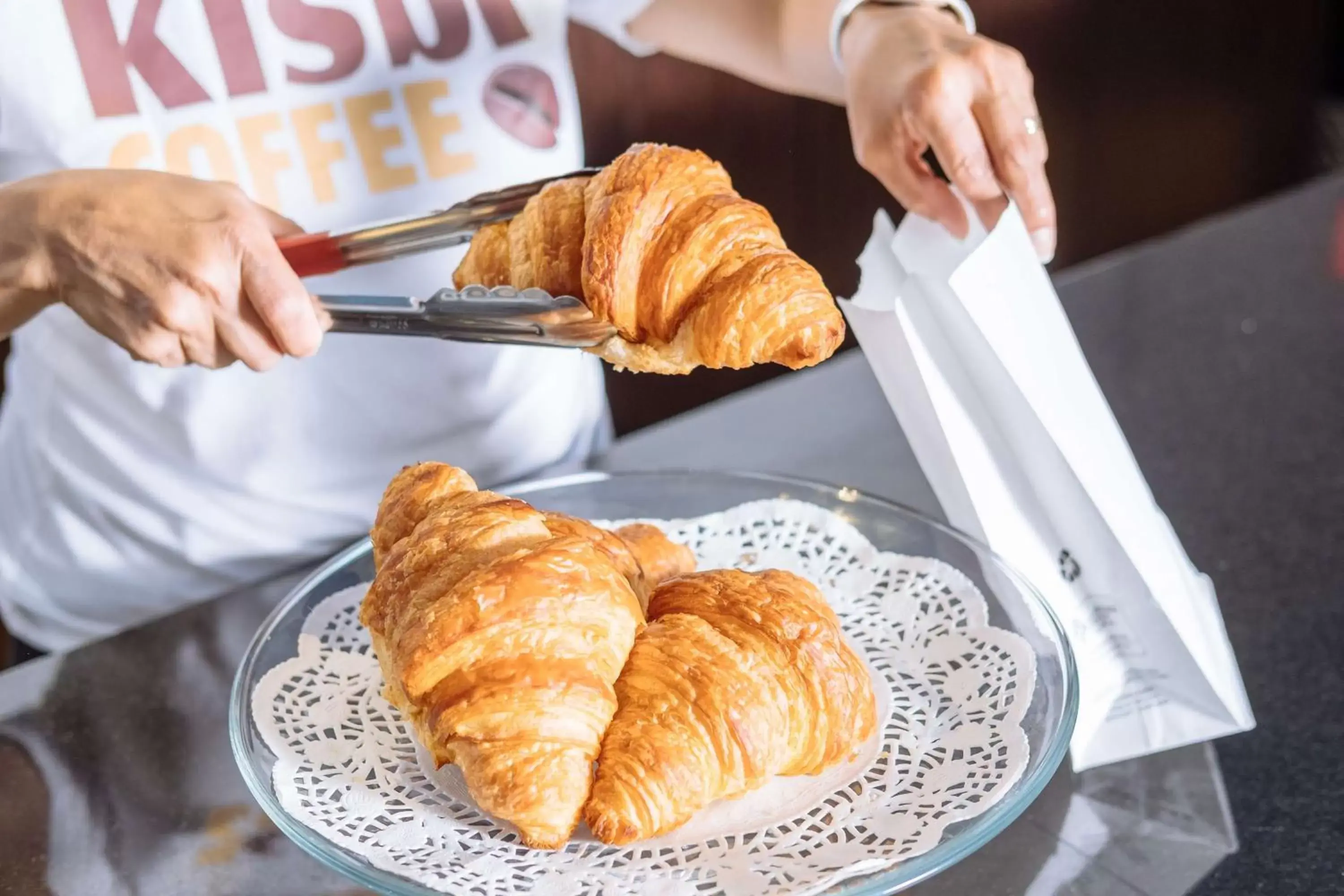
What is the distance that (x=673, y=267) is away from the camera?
0.72 metres

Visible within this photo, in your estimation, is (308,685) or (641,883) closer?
(641,883)

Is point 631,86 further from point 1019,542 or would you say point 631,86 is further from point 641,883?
point 641,883

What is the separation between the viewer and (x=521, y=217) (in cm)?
77

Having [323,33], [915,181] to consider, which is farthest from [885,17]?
[323,33]

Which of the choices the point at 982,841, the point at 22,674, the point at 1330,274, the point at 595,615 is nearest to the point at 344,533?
the point at 22,674

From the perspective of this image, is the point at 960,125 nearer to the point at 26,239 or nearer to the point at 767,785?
the point at 767,785

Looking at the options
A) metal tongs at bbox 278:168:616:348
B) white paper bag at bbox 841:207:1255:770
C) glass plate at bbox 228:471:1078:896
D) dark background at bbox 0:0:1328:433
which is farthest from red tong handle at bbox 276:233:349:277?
dark background at bbox 0:0:1328:433

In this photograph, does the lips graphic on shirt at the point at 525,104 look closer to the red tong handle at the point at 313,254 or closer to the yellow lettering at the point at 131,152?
the yellow lettering at the point at 131,152

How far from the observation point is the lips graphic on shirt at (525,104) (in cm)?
112

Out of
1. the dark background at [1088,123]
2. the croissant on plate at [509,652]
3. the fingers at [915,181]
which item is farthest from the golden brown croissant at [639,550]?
the dark background at [1088,123]

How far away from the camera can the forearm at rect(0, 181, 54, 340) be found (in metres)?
0.80

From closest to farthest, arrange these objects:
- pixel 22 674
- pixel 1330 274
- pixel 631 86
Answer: pixel 22 674 → pixel 1330 274 → pixel 631 86

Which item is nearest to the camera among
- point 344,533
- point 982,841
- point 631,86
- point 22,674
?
point 982,841

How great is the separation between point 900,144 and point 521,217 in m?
0.30
